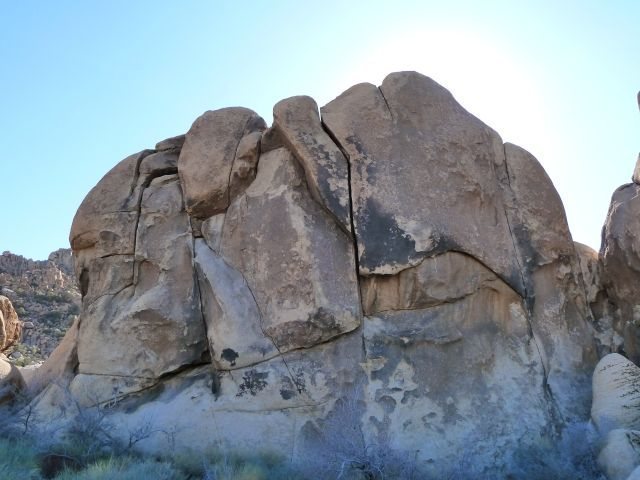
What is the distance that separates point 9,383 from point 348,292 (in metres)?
5.04

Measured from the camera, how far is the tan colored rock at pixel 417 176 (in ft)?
24.5

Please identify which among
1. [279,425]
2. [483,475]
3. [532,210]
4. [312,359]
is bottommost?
[483,475]

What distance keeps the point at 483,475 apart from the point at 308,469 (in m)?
1.73

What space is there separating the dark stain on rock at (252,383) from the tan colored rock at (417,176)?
1.63 metres

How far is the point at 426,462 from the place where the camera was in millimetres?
6730

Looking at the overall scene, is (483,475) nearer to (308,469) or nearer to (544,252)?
(308,469)

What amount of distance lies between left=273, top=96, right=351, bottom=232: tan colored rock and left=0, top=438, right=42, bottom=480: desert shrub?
3.92m

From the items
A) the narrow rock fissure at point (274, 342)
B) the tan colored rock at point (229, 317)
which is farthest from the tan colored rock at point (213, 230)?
the narrow rock fissure at point (274, 342)

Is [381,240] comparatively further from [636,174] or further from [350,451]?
[636,174]

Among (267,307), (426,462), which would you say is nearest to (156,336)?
(267,307)

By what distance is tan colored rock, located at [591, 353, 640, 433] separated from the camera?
21.7 feet

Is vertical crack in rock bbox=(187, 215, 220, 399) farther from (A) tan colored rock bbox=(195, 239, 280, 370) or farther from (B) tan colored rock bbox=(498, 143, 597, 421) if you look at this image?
(B) tan colored rock bbox=(498, 143, 597, 421)

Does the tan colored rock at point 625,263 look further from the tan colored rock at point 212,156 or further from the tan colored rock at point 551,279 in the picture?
the tan colored rock at point 212,156

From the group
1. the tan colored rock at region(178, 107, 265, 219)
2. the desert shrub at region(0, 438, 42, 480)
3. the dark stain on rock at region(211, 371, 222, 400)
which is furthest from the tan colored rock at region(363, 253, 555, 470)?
the desert shrub at region(0, 438, 42, 480)
